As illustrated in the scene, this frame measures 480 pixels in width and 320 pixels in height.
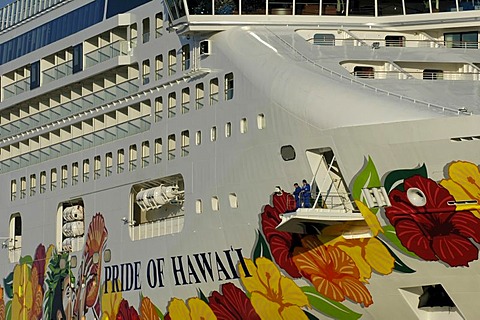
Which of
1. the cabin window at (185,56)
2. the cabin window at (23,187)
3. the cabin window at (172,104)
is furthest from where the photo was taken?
the cabin window at (23,187)

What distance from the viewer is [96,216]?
37.7 m

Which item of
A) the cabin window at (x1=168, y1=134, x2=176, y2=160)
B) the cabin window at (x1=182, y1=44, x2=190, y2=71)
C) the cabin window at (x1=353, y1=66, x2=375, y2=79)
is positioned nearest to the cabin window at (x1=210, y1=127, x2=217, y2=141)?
the cabin window at (x1=168, y1=134, x2=176, y2=160)

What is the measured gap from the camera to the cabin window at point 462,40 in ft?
105

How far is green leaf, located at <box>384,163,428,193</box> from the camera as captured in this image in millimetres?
25750

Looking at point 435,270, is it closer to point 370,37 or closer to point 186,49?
point 370,37

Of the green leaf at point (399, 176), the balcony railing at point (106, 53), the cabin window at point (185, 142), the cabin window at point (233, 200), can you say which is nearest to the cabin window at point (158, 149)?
the cabin window at point (185, 142)

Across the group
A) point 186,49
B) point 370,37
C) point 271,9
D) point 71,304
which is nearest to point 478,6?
point 370,37

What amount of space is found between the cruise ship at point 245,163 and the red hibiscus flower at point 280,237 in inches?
1.7

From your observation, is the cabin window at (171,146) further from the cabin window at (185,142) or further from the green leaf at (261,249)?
the green leaf at (261,249)

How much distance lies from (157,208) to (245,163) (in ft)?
17.1

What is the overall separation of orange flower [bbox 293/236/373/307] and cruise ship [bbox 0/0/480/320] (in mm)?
39

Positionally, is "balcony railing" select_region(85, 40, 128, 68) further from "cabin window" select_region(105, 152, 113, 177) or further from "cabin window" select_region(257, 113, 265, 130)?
"cabin window" select_region(257, 113, 265, 130)

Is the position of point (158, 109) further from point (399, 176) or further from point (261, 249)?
point (399, 176)

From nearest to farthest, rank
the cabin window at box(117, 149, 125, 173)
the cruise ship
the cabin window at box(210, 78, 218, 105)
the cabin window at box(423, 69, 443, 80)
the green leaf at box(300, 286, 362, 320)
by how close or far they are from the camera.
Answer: the cruise ship < the green leaf at box(300, 286, 362, 320) < the cabin window at box(423, 69, 443, 80) < the cabin window at box(210, 78, 218, 105) < the cabin window at box(117, 149, 125, 173)
